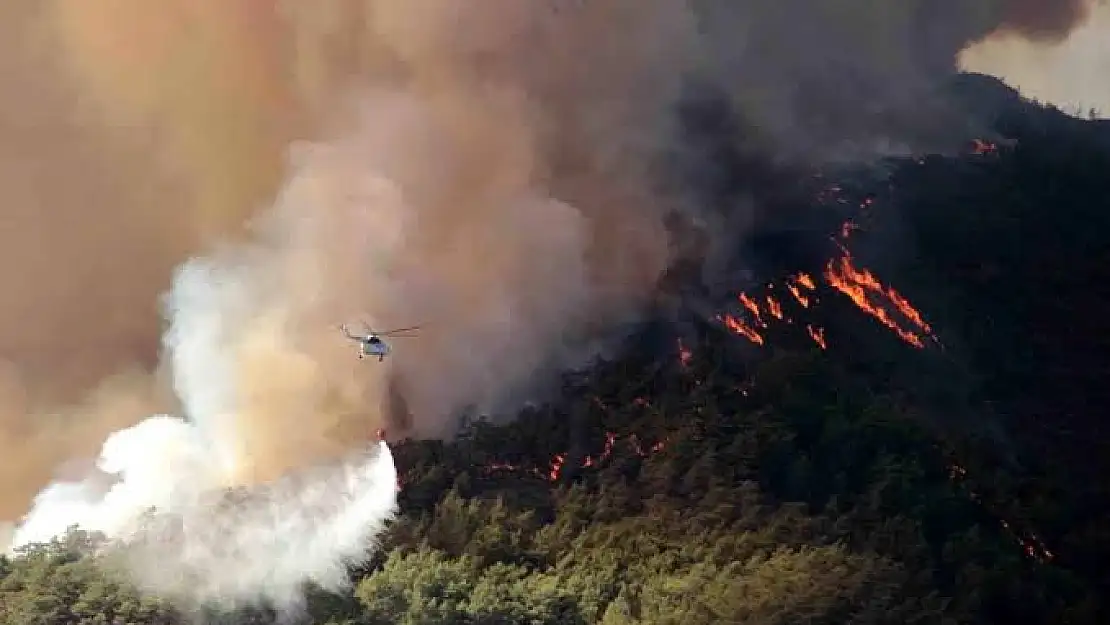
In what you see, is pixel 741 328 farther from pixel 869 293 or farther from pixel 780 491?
pixel 780 491

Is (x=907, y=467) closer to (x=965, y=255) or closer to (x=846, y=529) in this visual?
(x=846, y=529)

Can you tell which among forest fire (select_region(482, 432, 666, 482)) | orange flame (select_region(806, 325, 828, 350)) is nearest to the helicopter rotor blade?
forest fire (select_region(482, 432, 666, 482))

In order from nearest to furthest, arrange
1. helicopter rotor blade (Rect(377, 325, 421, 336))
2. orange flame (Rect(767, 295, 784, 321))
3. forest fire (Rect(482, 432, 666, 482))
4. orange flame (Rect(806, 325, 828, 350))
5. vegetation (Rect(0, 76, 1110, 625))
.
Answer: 1. vegetation (Rect(0, 76, 1110, 625))
2. forest fire (Rect(482, 432, 666, 482))
3. helicopter rotor blade (Rect(377, 325, 421, 336))
4. orange flame (Rect(806, 325, 828, 350))
5. orange flame (Rect(767, 295, 784, 321))

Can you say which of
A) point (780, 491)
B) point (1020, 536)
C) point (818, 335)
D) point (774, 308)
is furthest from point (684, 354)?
point (1020, 536)

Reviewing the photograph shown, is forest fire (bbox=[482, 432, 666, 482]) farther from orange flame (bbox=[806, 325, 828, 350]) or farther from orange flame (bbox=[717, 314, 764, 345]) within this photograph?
orange flame (bbox=[806, 325, 828, 350])

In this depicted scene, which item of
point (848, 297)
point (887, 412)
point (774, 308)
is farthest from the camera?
point (848, 297)

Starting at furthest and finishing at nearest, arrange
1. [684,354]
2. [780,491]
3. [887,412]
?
[684,354] < [887,412] < [780,491]
